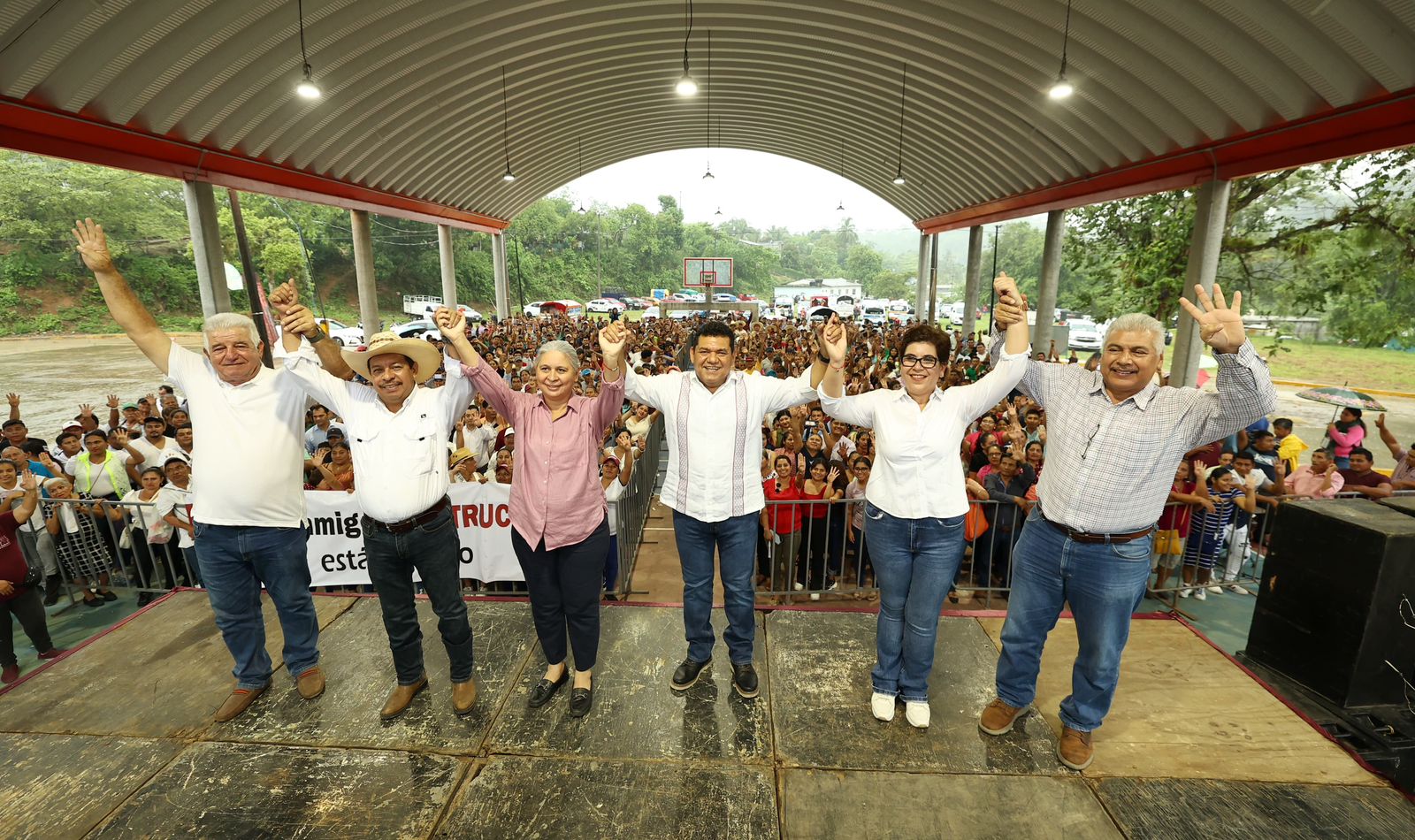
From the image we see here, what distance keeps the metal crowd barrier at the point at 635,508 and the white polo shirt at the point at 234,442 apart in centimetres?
287

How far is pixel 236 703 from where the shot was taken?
10.00ft

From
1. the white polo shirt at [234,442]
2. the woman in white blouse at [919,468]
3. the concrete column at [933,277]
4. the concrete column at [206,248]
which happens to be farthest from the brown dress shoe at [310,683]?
the concrete column at [933,277]

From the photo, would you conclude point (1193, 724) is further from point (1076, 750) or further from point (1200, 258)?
point (1200, 258)

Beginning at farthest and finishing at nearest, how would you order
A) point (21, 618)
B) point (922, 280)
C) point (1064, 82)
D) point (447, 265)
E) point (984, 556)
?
point (922, 280) < point (447, 265) < point (1064, 82) < point (984, 556) < point (21, 618)

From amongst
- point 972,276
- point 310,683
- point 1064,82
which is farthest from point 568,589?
point 972,276

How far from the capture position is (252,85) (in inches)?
393

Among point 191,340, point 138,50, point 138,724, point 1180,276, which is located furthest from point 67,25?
point 191,340

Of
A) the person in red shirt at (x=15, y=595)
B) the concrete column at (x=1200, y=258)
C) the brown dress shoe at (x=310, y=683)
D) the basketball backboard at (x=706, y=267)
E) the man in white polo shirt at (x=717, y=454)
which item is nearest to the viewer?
the man in white polo shirt at (x=717, y=454)

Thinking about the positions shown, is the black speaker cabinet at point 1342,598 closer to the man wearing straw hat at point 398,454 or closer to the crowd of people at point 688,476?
the crowd of people at point 688,476

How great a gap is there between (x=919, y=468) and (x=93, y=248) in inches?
157

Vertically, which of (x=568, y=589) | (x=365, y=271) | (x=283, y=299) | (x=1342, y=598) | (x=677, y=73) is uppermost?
(x=677, y=73)

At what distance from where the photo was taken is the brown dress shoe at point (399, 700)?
119 inches

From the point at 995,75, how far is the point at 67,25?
14755mm

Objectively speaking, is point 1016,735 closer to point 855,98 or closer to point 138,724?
point 138,724
